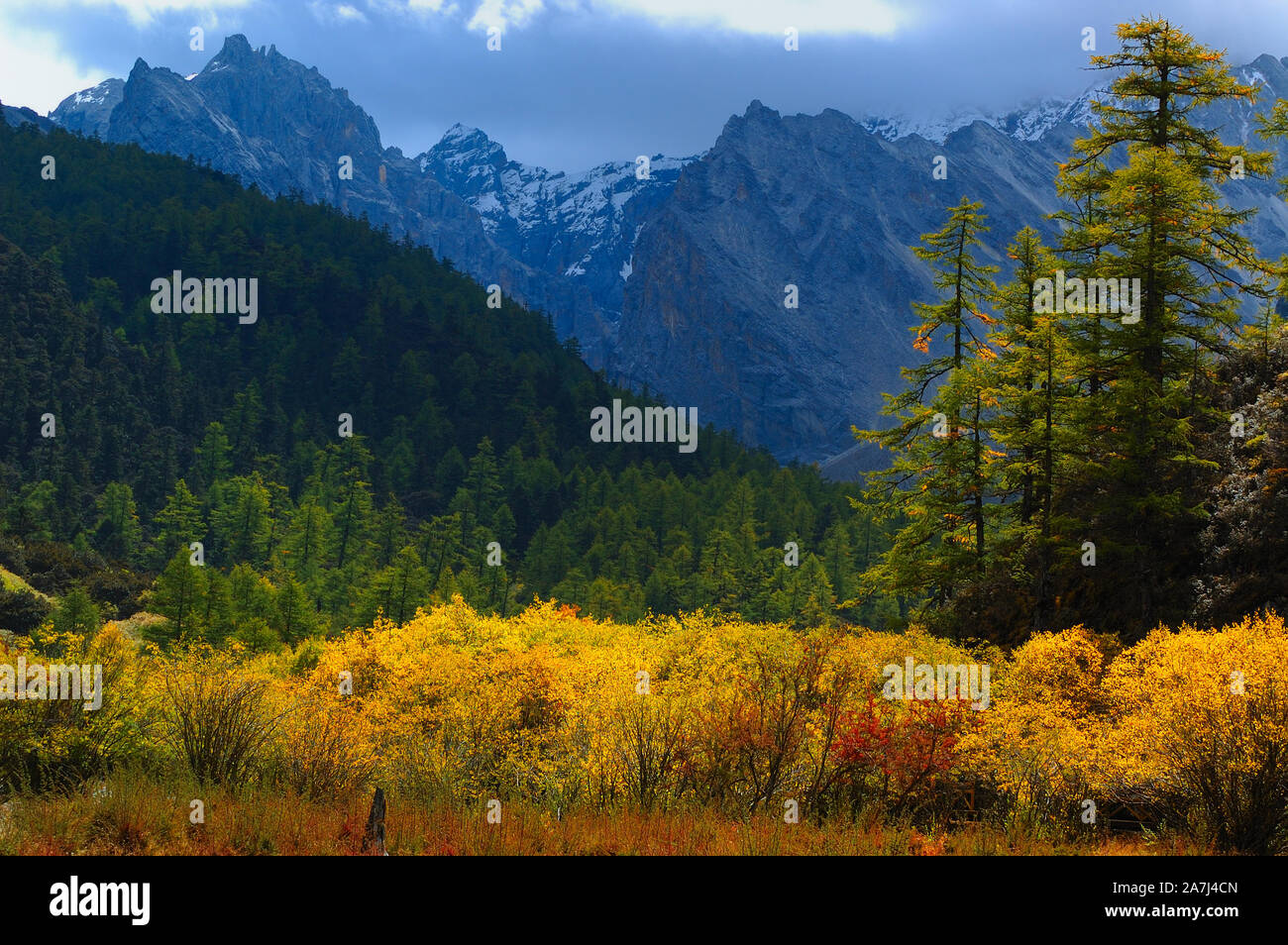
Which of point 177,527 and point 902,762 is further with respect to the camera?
point 177,527

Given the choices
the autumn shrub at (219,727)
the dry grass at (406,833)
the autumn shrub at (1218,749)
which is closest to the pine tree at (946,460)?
the autumn shrub at (1218,749)

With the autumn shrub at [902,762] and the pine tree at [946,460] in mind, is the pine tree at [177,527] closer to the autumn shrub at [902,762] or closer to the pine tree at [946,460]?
the pine tree at [946,460]

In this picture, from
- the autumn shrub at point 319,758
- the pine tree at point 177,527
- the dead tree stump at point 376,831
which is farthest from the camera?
the pine tree at point 177,527

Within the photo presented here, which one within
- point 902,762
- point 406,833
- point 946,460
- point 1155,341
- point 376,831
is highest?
point 1155,341

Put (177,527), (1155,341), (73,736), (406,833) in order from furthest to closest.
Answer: (177,527) → (1155,341) → (73,736) → (406,833)

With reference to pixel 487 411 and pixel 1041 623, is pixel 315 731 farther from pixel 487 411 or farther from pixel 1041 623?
pixel 487 411

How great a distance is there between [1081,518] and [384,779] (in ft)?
62.4

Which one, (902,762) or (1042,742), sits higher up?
(1042,742)

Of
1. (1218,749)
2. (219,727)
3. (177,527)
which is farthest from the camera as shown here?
(177,527)

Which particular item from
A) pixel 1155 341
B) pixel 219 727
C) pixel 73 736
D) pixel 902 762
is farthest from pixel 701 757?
pixel 1155 341

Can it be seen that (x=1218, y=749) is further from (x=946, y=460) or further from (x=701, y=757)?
(x=946, y=460)

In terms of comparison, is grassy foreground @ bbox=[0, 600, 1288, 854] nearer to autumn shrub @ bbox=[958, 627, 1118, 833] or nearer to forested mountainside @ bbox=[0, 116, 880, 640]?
autumn shrub @ bbox=[958, 627, 1118, 833]
